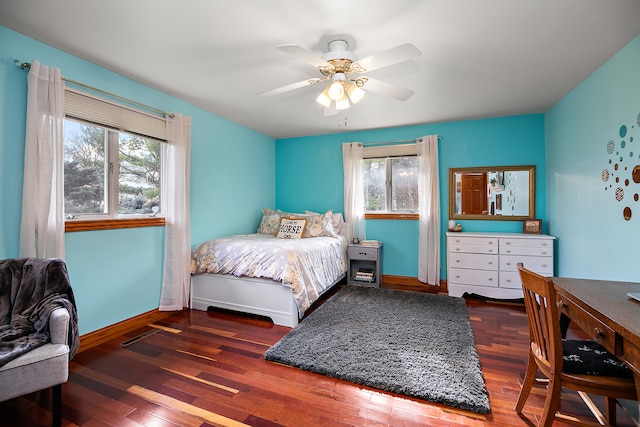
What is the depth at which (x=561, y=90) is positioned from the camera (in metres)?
3.01

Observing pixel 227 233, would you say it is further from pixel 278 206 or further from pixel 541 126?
pixel 541 126

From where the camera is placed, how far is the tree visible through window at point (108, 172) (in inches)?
95.0

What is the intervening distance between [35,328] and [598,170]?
4384mm

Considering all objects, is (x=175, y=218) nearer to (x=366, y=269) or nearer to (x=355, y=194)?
(x=355, y=194)

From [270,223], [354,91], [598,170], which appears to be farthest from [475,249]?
[270,223]

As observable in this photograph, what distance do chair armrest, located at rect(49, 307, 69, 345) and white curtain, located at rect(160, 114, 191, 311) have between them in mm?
1447

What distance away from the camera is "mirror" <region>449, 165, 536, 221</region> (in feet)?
12.5

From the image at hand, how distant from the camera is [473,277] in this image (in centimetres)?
360

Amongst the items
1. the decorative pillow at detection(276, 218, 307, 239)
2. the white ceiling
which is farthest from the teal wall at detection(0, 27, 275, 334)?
the decorative pillow at detection(276, 218, 307, 239)

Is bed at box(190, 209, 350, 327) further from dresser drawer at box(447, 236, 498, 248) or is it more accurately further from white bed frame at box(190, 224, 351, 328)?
dresser drawer at box(447, 236, 498, 248)

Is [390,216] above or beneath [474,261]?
above

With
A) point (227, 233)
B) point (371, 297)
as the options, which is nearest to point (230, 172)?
point (227, 233)

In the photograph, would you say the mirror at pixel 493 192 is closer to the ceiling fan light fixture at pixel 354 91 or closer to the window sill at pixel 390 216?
the window sill at pixel 390 216

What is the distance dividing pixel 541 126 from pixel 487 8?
2.75m
